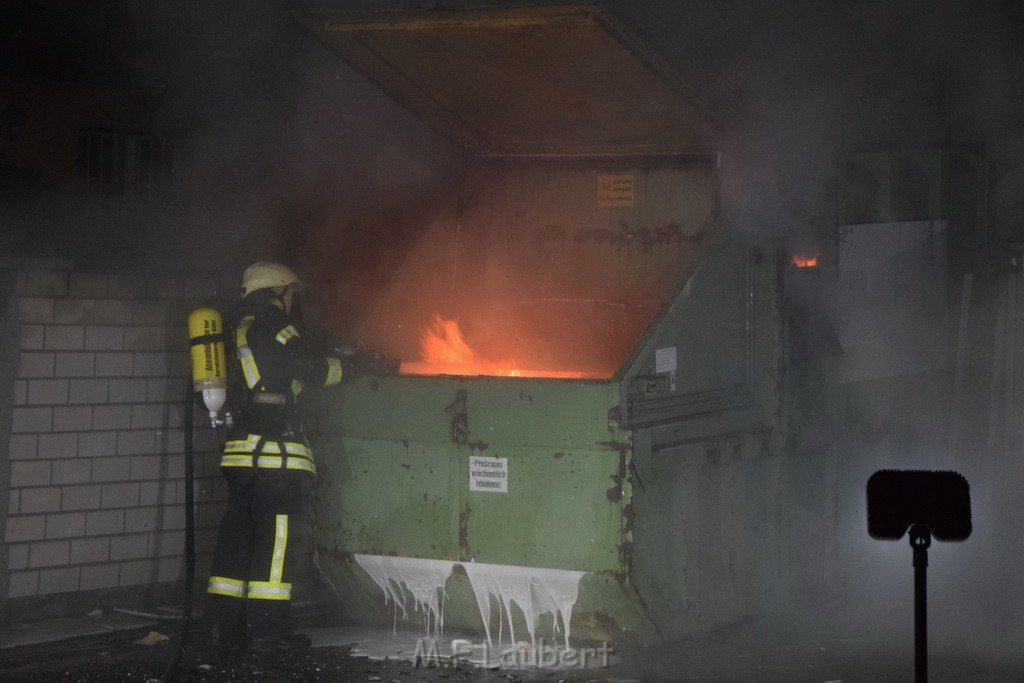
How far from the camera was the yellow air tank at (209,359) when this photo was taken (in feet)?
17.6

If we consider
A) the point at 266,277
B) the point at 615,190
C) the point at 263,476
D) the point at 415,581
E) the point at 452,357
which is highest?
the point at 615,190

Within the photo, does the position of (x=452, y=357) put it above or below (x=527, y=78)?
below

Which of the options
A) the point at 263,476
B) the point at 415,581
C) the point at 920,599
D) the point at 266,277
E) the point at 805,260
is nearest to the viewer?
the point at 920,599

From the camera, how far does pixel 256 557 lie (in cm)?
544

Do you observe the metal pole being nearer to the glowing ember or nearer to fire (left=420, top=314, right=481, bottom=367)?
the glowing ember

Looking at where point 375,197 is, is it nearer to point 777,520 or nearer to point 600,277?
point 600,277

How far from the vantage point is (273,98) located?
755cm

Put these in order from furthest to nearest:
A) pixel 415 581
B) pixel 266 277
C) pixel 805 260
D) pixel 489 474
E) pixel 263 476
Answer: pixel 805 260
pixel 266 277
pixel 415 581
pixel 263 476
pixel 489 474

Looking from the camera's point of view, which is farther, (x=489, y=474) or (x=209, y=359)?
(x=209, y=359)

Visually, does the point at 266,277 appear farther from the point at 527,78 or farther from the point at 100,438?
the point at 527,78

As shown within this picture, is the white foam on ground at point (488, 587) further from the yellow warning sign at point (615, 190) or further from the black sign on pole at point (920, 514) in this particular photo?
the black sign on pole at point (920, 514)

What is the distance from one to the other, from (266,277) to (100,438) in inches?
46.5

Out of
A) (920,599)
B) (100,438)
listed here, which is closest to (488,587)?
(100,438)

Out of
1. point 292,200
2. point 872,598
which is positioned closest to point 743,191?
point 872,598
